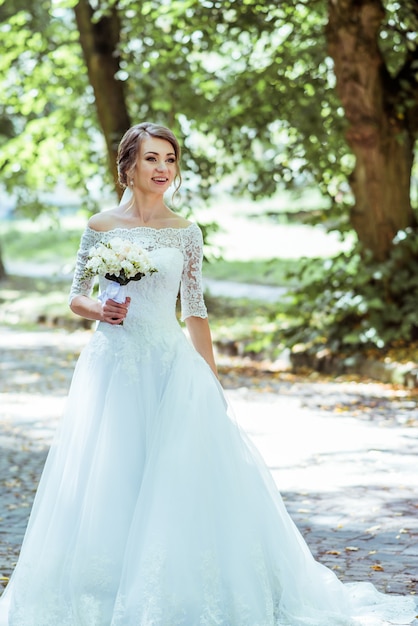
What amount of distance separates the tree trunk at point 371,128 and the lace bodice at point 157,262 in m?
8.47

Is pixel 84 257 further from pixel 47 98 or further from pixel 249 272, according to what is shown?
pixel 249 272

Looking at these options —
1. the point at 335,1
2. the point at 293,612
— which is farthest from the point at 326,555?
the point at 335,1

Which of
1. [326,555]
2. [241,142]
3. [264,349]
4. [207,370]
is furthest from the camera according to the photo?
[241,142]

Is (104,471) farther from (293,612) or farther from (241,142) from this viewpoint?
(241,142)

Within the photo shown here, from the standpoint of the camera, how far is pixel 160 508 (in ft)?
14.8

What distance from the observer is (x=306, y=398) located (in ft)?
38.0

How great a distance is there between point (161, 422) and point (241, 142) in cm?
1196

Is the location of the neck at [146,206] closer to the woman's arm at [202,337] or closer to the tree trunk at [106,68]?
the woman's arm at [202,337]

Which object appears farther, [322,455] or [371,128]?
[371,128]

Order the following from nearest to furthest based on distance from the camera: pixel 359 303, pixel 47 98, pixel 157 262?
pixel 157 262
pixel 359 303
pixel 47 98

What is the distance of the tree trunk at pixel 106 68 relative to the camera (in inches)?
652

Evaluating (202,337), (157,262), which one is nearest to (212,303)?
(202,337)

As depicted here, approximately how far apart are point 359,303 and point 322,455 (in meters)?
5.23

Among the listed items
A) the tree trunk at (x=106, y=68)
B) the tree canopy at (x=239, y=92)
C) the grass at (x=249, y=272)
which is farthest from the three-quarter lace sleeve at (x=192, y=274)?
the grass at (x=249, y=272)
